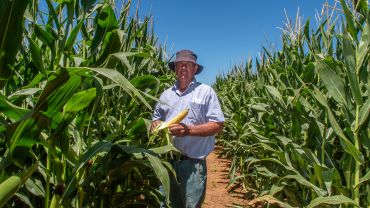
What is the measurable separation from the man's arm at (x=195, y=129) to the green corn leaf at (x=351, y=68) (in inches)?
33.5

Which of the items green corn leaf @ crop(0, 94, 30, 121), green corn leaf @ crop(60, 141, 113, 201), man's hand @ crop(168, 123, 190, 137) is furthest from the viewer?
man's hand @ crop(168, 123, 190, 137)

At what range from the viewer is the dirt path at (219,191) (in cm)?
423

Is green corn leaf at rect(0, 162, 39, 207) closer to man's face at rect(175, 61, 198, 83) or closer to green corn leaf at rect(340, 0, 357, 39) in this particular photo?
man's face at rect(175, 61, 198, 83)

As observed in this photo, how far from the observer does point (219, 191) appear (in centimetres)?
→ 472

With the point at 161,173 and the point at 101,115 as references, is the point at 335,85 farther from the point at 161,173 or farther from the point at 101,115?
the point at 101,115

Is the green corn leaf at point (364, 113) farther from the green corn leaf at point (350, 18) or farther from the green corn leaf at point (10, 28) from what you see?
the green corn leaf at point (10, 28)

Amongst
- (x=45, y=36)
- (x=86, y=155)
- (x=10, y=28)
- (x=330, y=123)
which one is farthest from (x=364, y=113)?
(x=10, y=28)

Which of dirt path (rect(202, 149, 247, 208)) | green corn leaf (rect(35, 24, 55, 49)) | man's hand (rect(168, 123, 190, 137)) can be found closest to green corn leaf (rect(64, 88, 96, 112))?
green corn leaf (rect(35, 24, 55, 49))

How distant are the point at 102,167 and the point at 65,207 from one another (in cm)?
25

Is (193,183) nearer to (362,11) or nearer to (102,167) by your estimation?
(102,167)

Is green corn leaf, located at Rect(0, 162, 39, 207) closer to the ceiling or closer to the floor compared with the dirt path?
closer to the ceiling

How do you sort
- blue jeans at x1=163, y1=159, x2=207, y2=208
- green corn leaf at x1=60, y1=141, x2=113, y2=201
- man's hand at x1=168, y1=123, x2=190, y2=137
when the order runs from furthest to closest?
blue jeans at x1=163, y1=159, x2=207, y2=208, man's hand at x1=168, y1=123, x2=190, y2=137, green corn leaf at x1=60, y1=141, x2=113, y2=201

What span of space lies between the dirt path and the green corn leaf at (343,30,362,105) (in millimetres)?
1730

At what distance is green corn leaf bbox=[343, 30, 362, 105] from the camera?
1906 millimetres
